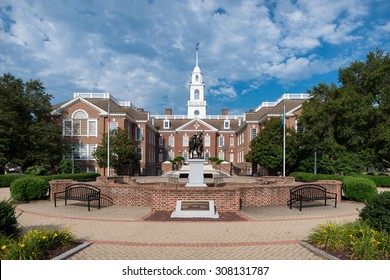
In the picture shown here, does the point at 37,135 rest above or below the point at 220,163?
above

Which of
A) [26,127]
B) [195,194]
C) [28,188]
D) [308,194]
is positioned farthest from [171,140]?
[195,194]

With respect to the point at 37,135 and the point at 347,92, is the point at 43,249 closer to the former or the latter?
the point at 347,92

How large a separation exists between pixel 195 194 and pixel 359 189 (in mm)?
9337

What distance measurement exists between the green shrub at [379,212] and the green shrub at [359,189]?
854 centimetres

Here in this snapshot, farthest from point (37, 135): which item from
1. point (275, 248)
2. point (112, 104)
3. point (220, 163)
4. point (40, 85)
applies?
point (275, 248)

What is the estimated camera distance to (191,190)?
11438 millimetres

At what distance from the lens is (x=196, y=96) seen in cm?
7631

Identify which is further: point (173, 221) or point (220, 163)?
point (220, 163)

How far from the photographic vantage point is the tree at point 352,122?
27.6 meters

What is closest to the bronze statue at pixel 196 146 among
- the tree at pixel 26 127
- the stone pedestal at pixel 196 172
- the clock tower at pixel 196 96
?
the stone pedestal at pixel 196 172

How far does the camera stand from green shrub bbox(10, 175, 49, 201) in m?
14.0

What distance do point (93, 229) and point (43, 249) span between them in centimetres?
289

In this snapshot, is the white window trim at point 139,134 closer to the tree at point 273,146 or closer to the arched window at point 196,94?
the tree at point 273,146

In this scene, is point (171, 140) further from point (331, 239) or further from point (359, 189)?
point (331, 239)
